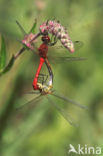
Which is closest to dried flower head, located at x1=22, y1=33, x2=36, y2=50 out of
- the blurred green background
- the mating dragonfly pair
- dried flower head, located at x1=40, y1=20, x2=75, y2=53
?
the mating dragonfly pair

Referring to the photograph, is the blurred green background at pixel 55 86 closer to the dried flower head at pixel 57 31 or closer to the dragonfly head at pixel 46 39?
the dragonfly head at pixel 46 39

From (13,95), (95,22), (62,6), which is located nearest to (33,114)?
(13,95)

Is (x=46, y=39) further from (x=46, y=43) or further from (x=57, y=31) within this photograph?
(x=57, y=31)

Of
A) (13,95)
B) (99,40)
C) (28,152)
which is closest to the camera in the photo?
(13,95)

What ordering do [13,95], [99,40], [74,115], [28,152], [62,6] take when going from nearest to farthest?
1. [13,95]
2. [28,152]
3. [62,6]
4. [74,115]
5. [99,40]

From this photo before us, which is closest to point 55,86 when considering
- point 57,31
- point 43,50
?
point 43,50

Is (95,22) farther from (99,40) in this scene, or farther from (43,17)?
(43,17)

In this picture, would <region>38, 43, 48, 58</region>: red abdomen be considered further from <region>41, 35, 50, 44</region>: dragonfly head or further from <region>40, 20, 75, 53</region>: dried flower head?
<region>40, 20, 75, 53</region>: dried flower head
